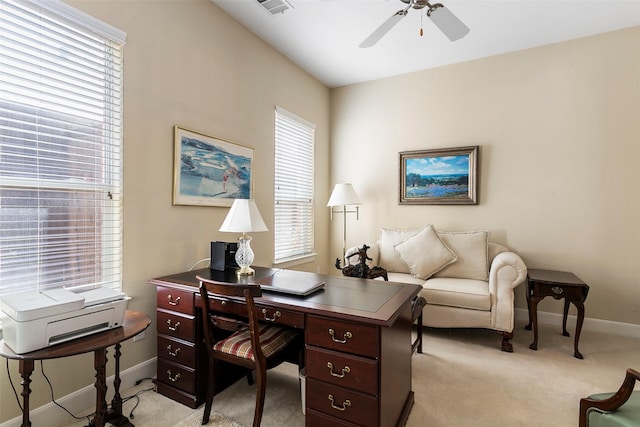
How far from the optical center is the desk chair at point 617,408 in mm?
1275

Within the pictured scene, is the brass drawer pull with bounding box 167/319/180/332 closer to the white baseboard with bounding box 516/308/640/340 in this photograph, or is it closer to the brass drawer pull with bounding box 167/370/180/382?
the brass drawer pull with bounding box 167/370/180/382

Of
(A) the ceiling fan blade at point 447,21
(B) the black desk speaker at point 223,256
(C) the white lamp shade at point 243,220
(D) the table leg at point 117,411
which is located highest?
(A) the ceiling fan blade at point 447,21

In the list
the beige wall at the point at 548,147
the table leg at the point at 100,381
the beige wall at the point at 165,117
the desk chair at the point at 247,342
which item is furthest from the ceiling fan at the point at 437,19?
the table leg at the point at 100,381

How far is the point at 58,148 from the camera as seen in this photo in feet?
6.15

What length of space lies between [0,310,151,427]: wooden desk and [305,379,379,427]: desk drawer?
3.22 ft

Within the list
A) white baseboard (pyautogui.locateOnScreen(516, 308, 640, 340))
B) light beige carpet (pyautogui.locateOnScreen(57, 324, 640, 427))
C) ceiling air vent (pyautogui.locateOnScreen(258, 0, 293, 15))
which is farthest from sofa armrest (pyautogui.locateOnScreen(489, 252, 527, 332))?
ceiling air vent (pyautogui.locateOnScreen(258, 0, 293, 15))

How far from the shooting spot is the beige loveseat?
289 cm

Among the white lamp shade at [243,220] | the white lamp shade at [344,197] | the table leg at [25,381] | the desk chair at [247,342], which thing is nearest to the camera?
the table leg at [25,381]

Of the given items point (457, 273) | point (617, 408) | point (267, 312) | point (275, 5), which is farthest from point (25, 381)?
point (457, 273)

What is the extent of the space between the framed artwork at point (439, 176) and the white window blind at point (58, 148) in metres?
3.29

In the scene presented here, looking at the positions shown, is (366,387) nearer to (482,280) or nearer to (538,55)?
(482,280)

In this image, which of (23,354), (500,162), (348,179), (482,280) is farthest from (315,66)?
(23,354)

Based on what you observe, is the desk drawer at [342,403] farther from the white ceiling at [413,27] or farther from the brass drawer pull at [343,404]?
the white ceiling at [413,27]

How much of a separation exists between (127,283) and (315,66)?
325 cm
